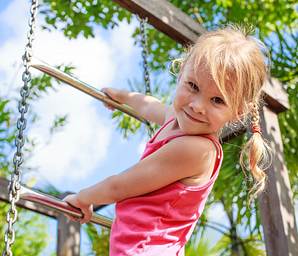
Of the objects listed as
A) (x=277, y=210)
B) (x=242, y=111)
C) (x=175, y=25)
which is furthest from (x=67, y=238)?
(x=242, y=111)

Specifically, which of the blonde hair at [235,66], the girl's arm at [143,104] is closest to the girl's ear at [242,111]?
the blonde hair at [235,66]

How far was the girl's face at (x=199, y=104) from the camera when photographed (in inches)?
40.3

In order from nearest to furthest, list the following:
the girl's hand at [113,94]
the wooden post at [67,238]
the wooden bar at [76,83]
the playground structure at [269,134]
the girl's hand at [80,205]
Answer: the girl's hand at [80,205] < the wooden bar at [76,83] < the girl's hand at [113,94] < the playground structure at [269,134] < the wooden post at [67,238]

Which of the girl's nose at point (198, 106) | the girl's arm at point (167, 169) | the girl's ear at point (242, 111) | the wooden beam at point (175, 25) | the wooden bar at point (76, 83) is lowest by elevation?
the girl's arm at point (167, 169)

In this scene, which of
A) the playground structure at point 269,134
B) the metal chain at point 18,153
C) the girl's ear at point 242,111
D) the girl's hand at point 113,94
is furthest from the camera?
the playground structure at point 269,134

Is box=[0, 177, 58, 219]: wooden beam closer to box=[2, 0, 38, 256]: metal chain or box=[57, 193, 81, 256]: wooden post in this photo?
box=[57, 193, 81, 256]: wooden post

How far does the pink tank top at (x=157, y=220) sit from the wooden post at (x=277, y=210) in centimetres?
91

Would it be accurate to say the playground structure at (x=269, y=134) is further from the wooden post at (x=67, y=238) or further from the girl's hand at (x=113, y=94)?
the wooden post at (x=67, y=238)

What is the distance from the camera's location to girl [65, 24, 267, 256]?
3.41 ft

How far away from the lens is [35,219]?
6695 mm

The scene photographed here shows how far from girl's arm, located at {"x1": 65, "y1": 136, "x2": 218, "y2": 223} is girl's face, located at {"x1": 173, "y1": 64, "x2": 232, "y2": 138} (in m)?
0.05

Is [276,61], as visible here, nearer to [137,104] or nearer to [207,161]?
[137,104]

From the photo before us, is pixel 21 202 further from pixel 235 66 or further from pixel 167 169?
pixel 235 66

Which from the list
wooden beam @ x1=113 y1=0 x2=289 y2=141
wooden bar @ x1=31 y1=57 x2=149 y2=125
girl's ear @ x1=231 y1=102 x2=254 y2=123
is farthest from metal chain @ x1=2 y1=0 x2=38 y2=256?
wooden beam @ x1=113 y1=0 x2=289 y2=141
